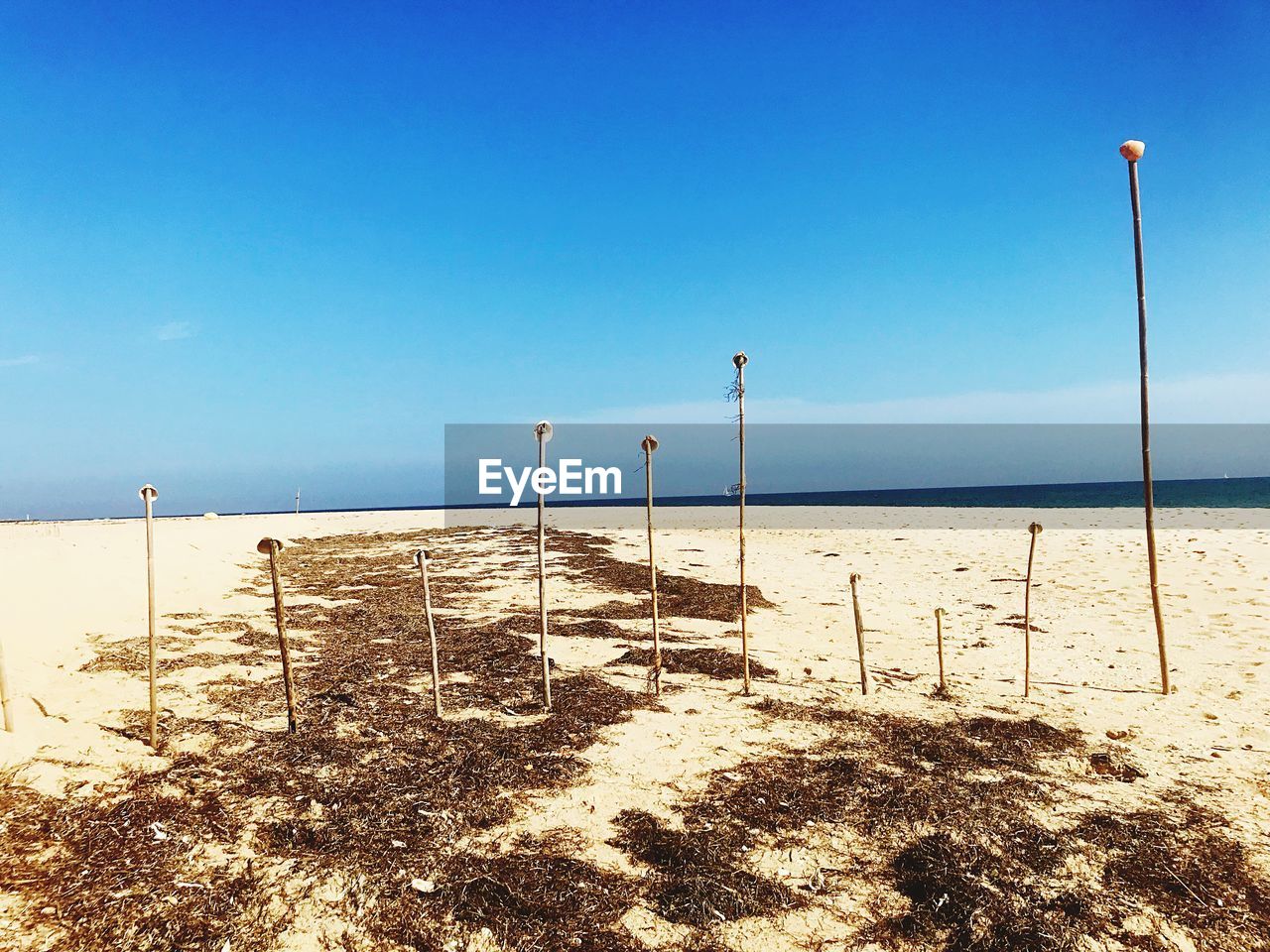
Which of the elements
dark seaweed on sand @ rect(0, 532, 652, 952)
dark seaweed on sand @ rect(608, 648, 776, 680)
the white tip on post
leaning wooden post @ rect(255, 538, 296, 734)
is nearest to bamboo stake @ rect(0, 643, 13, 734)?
dark seaweed on sand @ rect(0, 532, 652, 952)

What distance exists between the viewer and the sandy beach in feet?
14.0

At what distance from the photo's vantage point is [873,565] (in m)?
21.7

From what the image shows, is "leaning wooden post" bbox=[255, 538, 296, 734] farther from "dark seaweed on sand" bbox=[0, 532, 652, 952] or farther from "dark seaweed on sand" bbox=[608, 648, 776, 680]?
"dark seaweed on sand" bbox=[608, 648, 776, 680]

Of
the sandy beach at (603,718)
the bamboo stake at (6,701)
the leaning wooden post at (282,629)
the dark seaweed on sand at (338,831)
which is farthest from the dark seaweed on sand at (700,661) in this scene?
the bamboo stake at (6,701)

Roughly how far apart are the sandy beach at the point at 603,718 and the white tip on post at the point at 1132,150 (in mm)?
6878

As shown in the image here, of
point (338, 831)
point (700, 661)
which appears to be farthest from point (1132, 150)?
point (338, 831)

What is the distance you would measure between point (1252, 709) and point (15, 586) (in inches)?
789

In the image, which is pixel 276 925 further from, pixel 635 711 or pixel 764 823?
pixel 635 711

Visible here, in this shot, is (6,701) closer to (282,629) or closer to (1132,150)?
(282,629)

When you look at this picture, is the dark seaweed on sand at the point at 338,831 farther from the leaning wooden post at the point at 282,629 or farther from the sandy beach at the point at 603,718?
the leaning wooden post at the point at 282,629

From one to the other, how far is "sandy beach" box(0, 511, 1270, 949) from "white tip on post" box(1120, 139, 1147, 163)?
6878 millimetres

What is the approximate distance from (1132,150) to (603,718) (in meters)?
9.57

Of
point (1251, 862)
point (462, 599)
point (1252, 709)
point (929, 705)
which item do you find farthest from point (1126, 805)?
point (462, 599)

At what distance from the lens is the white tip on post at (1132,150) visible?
8.26m
